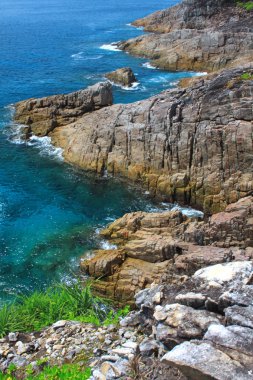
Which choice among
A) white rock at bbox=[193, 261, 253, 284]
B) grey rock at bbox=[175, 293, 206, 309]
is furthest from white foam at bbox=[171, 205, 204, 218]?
grey rock at bbox=[175, 293, 206, 309]

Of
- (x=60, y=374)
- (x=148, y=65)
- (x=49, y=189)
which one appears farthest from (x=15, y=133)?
(x=148, y=65)

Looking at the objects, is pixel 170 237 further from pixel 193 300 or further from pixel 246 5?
pixel 246 5

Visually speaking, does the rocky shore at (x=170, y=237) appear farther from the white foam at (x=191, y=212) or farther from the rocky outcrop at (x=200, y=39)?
the rocky outcrop at (x=200, y=39)

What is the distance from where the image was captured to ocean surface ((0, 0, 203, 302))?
29.2 meters

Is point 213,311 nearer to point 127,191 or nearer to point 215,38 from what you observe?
point 127,191

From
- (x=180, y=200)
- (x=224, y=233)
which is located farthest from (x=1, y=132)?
(x=224, y=233)

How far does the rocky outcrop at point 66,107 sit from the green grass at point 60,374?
123ft

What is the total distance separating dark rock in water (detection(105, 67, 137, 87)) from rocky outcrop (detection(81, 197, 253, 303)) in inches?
1697

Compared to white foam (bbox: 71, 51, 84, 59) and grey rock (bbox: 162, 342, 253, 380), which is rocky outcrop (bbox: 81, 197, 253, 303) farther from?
white foam (bbox: 71, 51, 84, 59)

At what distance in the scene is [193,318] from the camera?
11.4 metres

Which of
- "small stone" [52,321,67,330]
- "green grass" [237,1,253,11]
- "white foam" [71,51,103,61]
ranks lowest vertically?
"small stone" [52,321,67,330]

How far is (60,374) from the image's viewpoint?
41.1 ft

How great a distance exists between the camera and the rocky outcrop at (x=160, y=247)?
2497cm

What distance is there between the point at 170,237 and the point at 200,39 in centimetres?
6022
